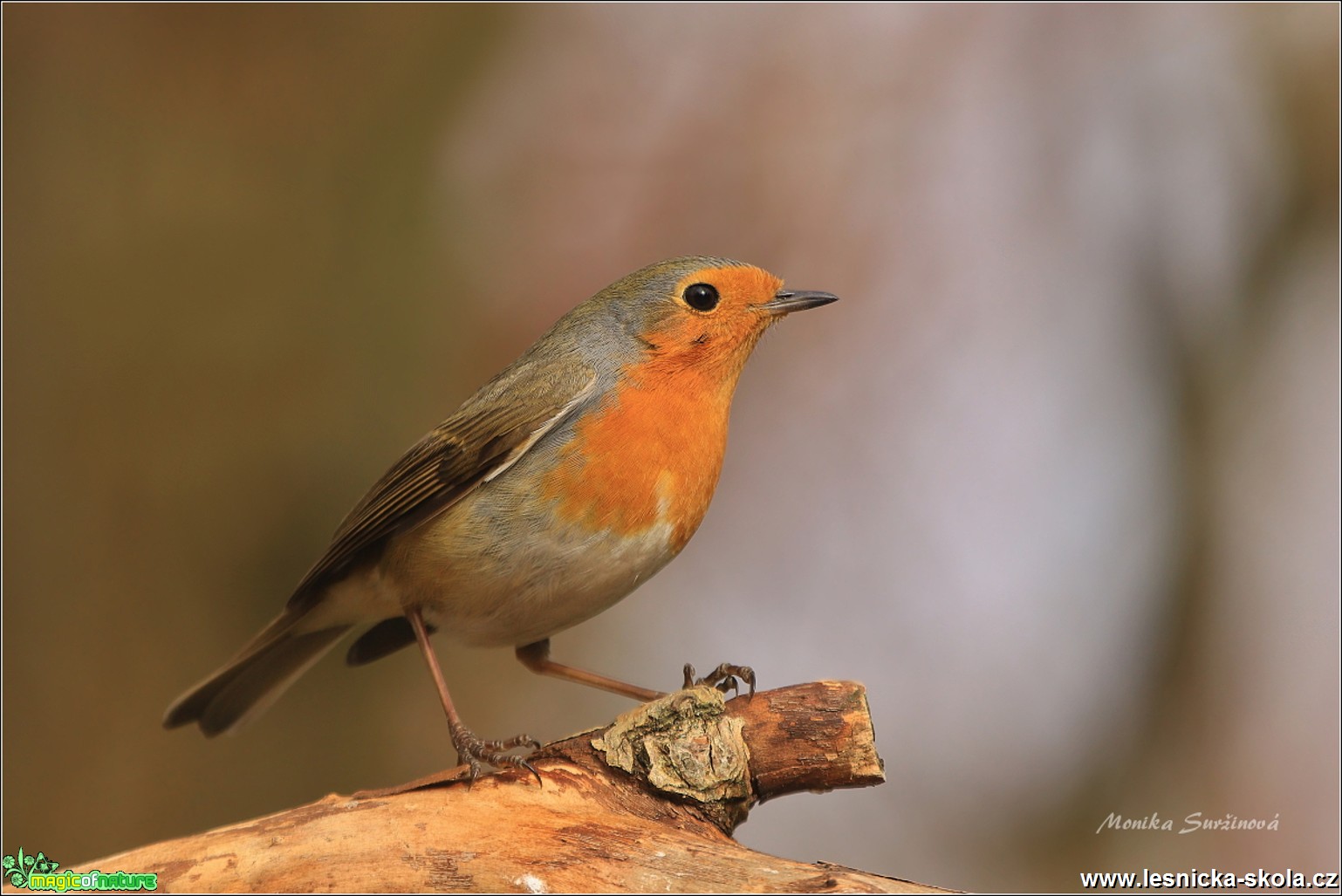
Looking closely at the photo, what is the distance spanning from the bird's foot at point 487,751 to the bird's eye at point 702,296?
1.76m

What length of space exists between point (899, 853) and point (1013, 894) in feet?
2.35

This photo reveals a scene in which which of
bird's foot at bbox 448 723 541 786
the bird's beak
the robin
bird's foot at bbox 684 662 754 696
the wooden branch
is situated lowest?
the wooden branch

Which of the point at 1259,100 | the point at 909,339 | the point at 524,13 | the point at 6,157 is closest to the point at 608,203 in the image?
the point at 524,13

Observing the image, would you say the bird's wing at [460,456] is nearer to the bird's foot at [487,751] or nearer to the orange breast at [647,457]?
the orange breast at [647,457]

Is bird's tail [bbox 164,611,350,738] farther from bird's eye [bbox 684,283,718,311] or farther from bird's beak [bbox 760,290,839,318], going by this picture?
bird's beak [bbox 760,290,839,318]

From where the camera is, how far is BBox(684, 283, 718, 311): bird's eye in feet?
13.3

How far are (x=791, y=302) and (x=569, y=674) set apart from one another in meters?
1.79

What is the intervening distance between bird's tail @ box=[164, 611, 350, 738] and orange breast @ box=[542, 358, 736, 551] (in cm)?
156

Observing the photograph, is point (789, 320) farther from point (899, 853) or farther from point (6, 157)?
point (6, 157)

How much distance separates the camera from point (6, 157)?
6121 mm

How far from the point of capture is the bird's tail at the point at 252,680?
4.37 meters

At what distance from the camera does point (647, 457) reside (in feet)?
11.8

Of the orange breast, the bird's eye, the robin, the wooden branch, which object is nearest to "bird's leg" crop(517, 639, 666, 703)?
the robin

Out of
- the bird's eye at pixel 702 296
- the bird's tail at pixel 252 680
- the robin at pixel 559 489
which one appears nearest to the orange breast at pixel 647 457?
the robin at pixel 559 489
